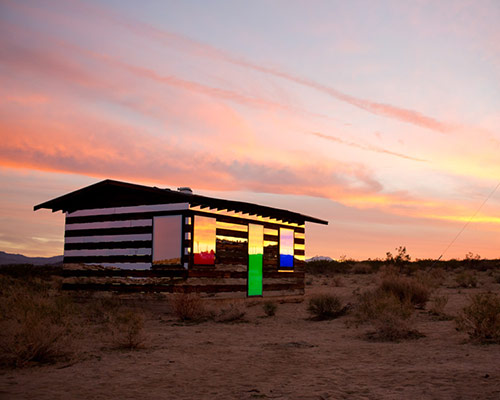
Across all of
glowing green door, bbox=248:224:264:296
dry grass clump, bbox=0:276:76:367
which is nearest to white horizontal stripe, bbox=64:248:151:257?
glowing green door, bbox=248:224:264:296

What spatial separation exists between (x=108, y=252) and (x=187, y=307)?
4.87 meters

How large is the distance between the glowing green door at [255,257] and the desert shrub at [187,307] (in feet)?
14.6

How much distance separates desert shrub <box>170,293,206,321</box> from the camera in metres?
13.9

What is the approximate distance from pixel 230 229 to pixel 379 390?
1167cm

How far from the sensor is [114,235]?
57.0ft

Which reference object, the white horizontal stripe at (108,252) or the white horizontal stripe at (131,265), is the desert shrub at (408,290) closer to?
the white horizontal stripe at (131,265)

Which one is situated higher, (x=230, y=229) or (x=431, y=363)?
(x=230, y=229)

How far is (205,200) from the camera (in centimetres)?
1579

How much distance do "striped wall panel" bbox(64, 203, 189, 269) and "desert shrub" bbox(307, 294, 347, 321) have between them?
15.5ft

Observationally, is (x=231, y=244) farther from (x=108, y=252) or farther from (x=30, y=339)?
(x=30, y=339)

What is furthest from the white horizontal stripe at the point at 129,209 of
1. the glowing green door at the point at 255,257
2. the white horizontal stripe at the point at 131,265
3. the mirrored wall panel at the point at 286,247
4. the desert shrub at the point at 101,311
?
the mirrored wall panel at the point at 286,247

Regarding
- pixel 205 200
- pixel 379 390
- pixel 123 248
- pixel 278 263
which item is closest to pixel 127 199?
pixel 123 248

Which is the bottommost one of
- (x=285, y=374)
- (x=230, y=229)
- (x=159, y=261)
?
(x=285, y=374)

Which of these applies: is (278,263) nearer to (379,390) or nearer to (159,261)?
(159,261)
